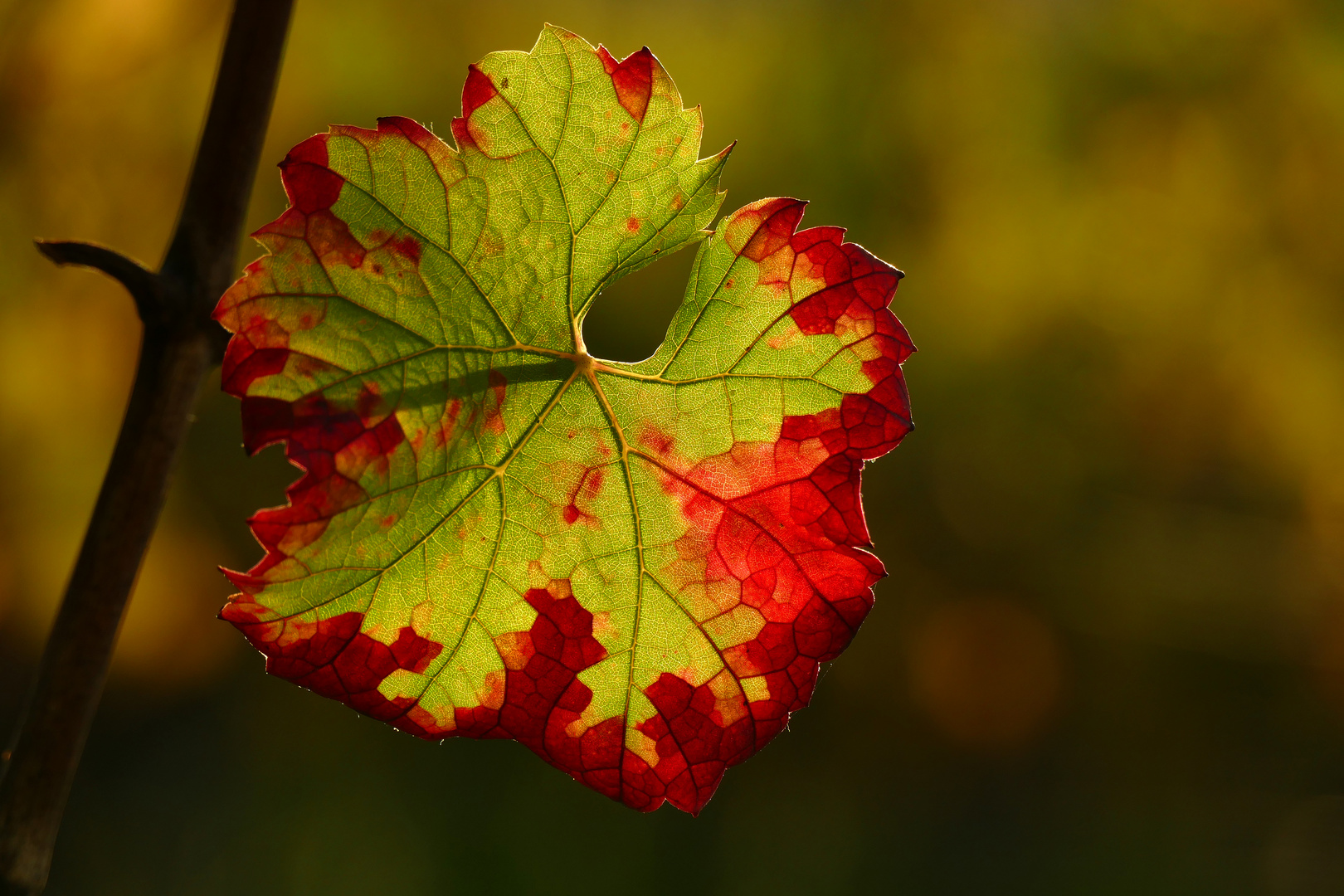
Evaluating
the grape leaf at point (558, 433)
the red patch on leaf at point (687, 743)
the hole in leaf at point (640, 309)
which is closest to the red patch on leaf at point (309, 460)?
the grape leaf at point (558, 433)

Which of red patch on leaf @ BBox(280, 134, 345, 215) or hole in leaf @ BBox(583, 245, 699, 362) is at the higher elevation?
red patch on leaf @ BBox(280, 134, 345, 215)

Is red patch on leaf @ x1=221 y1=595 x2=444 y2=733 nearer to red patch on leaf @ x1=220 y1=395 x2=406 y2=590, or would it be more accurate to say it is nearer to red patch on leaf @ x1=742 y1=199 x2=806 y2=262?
red patch on leaf @ x1=220 y1=395 x2=406 y2=590

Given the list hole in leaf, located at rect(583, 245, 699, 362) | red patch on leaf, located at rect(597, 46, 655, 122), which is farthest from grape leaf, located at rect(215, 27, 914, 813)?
hole in leaf, located at rect(583, 245, 699, 362)

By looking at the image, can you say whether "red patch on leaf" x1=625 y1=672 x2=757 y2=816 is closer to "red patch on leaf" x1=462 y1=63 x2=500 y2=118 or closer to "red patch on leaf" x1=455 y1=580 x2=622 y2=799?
"red patch on leaf" x1=455 y1=580 x2=622 y2=799

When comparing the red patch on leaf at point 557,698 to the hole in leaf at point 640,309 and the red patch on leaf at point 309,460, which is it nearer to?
the red patch on leaf at point 309,460

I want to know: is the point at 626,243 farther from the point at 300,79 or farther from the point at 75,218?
the point at 300,79

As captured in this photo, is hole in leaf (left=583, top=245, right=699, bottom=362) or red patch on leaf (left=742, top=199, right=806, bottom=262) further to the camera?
hole in leaf (left=583, top=245, right=699, bottom=362)

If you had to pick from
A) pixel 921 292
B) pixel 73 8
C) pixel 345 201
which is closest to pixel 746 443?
pixel 345 201

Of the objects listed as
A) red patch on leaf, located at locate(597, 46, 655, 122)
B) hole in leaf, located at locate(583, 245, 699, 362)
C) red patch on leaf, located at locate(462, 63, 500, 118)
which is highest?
red patch on leaf, located at locate(597, 46, 655, 122)
